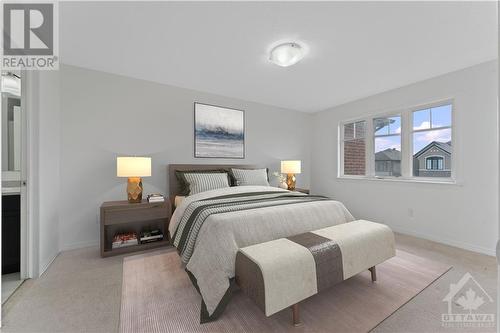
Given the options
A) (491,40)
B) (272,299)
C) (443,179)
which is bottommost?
(272,299)

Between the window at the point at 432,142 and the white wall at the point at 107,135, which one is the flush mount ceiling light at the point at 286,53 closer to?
the white wall at the point at 107,135

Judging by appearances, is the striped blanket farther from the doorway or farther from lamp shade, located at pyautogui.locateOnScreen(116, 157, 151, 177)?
the doorway

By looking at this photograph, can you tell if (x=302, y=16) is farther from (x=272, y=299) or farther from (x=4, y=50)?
(x=4, y=50)

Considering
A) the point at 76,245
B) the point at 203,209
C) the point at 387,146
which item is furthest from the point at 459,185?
the point at 76,245

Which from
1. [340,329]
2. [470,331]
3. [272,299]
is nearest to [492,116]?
[470,331]

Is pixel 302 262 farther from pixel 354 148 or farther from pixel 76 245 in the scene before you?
pixel 354 148

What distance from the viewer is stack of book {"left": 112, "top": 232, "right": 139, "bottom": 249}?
2.47m

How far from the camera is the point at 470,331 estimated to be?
52.5 inches

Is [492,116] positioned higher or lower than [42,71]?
lower

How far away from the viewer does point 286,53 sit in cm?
214

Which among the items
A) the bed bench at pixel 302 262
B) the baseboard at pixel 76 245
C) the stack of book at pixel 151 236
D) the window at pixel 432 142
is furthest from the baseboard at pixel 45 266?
the window at pixel 432 142

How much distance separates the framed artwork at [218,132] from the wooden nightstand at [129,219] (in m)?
1.14

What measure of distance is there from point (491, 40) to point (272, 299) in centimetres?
319

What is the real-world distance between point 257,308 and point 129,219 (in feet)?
5.97
